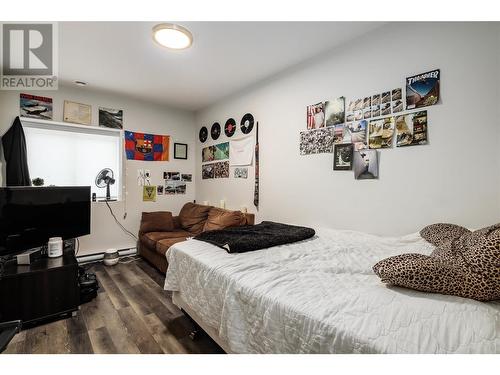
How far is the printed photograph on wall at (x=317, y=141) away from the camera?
2348 millimetres

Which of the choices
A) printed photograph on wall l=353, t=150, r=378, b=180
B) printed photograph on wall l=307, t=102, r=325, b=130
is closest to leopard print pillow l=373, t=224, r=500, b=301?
printed photograph on wall l=353, t=150, r=378, b=180

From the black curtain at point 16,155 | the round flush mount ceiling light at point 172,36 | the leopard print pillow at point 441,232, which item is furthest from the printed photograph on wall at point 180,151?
the leopard print pillow at point 441,232

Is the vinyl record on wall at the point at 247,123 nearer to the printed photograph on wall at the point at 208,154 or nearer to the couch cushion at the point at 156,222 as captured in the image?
the printed photograph on wall at the point at 208,154

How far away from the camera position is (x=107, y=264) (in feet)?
10.8

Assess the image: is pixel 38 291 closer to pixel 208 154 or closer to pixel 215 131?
pixel 208 154

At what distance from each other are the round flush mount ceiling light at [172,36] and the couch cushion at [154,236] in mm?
2285

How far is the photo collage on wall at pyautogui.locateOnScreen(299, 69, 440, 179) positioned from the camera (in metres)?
1.77

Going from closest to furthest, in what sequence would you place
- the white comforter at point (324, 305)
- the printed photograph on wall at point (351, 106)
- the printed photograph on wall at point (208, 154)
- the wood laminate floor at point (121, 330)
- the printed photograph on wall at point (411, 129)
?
the white comforter at point (324, 305) < the wood laminate floor at point (121, 330) < the printed photograph on wall at point (411, 129) < the printed photograph on wall at point (351, 106) < the printed photograph on wall at point (208, 154)

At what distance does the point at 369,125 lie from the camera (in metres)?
2.05

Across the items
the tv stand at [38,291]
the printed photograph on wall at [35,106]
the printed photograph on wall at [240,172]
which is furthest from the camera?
the printed photograph on wall at [240,172]

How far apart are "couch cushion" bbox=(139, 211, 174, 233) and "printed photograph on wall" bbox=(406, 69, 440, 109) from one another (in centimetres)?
336

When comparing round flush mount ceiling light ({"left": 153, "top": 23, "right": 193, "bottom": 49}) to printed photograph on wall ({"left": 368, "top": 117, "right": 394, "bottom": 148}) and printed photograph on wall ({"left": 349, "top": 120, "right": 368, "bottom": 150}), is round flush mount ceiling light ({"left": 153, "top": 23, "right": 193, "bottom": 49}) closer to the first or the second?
printed photograph on wall ({"left": 349, "top": 120, "right": 368, "bottom": 150})
